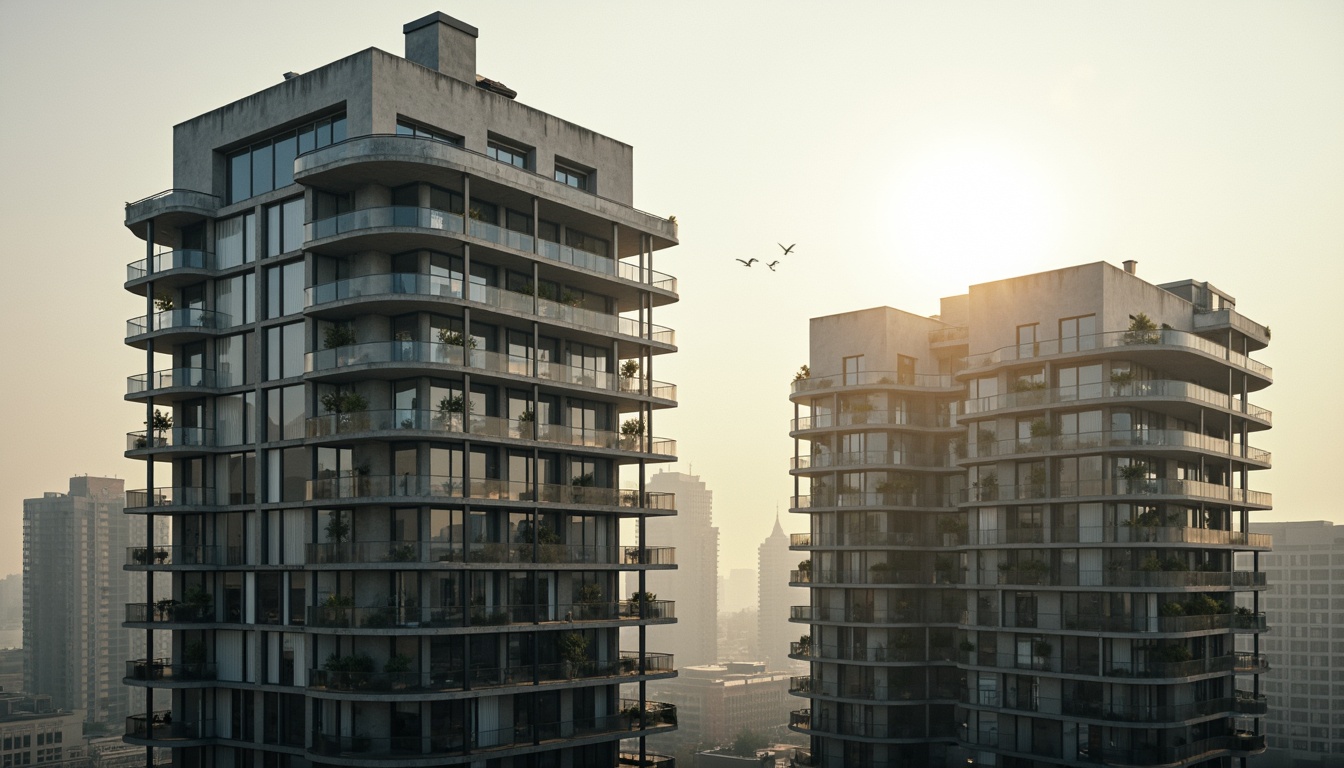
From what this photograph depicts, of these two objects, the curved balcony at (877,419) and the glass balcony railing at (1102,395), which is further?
the curved balcony at (877,419)

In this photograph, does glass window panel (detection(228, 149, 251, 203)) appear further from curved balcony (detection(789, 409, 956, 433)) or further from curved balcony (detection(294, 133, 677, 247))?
curved balcony (detection(789, 409, 956, 433))

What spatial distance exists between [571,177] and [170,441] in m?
25.2

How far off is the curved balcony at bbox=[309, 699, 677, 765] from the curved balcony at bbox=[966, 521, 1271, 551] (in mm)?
26701

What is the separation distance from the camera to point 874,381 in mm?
91062

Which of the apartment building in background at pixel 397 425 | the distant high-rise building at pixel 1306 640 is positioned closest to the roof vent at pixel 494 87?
the apartment building in background at pixel 397 425

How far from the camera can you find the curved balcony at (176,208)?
203 feet

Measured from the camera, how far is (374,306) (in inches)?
2176

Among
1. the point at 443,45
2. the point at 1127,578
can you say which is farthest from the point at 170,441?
the point at 1127,578

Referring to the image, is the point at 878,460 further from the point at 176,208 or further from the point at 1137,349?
the point at 176,208

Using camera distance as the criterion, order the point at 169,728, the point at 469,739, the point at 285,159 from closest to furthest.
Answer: the point at 469,739 → the point at 285,159 → the point at 169,728

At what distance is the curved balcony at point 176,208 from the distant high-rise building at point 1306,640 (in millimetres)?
151375

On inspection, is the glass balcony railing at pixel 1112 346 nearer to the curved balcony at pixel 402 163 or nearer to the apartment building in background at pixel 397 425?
the apartment building in background at pixel 397 425

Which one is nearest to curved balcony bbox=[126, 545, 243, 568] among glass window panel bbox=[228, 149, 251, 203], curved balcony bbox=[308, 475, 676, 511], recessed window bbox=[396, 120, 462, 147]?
curved balcony bbox=[308, 475, 676, 511]

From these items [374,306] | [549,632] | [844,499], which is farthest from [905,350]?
[374,306]
